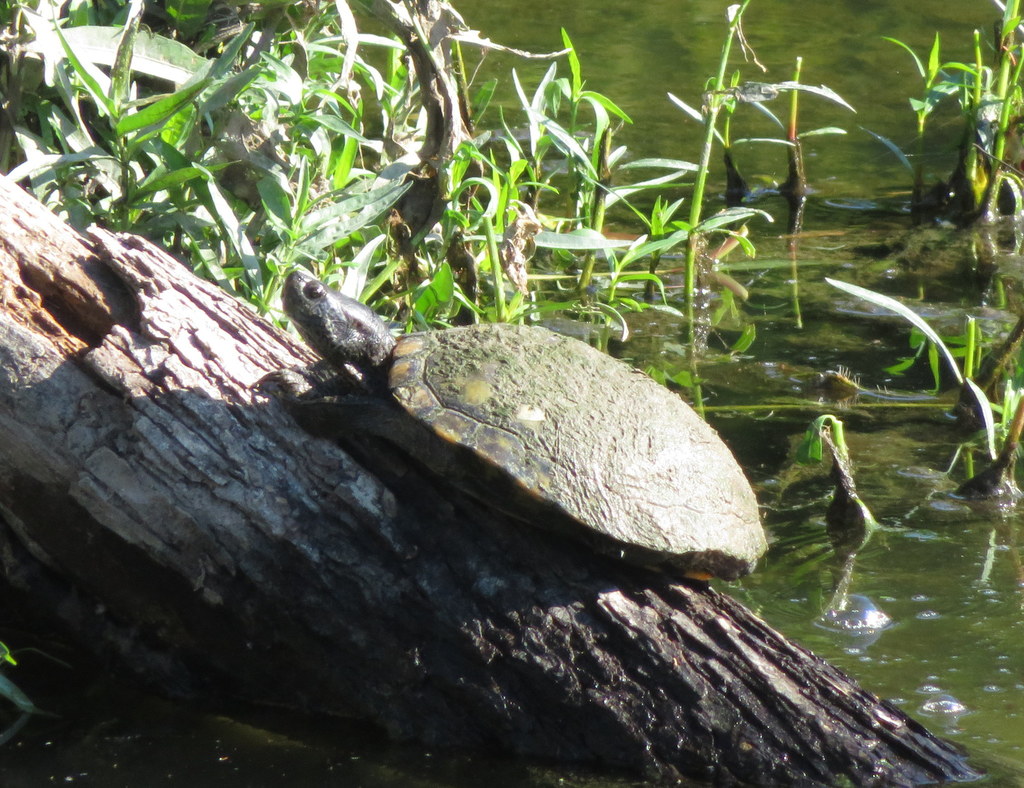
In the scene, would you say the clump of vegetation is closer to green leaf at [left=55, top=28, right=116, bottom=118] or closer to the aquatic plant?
green leaf at [left=55, top=28, right=116, bottom=118]

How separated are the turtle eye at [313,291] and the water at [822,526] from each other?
981 mm

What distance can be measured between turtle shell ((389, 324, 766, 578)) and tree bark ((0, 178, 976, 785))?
0.12 metres

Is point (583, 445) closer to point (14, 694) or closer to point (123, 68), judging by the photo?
point (14, 694)

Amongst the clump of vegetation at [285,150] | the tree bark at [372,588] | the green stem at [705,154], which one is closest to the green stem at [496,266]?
the clump of vegetation at [285,150]

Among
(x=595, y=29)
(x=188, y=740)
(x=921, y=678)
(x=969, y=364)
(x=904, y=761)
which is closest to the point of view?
(x=904, y=761)

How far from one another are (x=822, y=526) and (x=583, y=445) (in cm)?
122

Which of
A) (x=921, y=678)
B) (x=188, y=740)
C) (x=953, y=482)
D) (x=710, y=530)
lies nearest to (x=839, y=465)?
(x=953, y=482)

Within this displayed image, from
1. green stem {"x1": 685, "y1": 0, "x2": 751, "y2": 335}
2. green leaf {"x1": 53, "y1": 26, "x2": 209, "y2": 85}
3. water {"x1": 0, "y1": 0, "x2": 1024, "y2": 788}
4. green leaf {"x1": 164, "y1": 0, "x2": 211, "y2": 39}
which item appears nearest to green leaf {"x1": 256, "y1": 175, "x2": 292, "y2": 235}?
green leaf {"x1": 53, "y1": 26, "x2": 209, "y2": 85}

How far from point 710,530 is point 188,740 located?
1.17 meters

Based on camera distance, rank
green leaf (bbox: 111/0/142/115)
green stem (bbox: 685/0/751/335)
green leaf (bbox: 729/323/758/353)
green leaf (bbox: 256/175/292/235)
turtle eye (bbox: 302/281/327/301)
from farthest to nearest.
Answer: green leaf (bbox: 729/323/758/353), green stem (bbox: 685/0/751/335), green leaf (bbox: 256/175/292/235), green leaf (bbox: 111/0/142/115), turtle eye (bbox: 302/281/327/301)

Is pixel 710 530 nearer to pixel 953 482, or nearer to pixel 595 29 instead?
pixel 953 482

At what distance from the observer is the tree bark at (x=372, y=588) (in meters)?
2.23

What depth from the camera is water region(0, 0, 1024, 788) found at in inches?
90.7

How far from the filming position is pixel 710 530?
2316 mm
